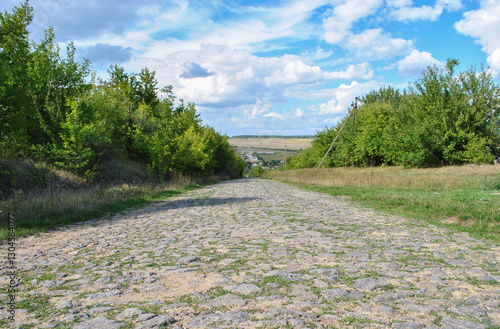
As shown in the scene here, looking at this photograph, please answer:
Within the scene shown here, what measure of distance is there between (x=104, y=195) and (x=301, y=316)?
40.0 ft

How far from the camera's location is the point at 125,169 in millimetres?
22531

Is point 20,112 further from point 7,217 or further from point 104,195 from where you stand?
point 7,217

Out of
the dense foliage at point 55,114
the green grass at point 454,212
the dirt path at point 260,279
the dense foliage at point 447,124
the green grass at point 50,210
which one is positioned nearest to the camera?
the dirt path at point 260,279

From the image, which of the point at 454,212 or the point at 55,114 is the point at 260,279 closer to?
the point at 454,212

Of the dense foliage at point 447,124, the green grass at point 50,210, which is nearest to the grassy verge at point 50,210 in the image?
the green grass at point 50,210

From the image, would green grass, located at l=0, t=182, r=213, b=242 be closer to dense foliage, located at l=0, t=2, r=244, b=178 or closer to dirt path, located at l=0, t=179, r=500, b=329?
dirt path, located at l=0, t=179, r=500, b=329

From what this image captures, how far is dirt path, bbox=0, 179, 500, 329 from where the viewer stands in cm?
287

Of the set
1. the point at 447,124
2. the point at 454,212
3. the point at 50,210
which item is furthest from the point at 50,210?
the point at 447,124

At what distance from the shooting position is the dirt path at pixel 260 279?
287cm

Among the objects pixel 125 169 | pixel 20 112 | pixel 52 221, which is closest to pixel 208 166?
pixel 125 169

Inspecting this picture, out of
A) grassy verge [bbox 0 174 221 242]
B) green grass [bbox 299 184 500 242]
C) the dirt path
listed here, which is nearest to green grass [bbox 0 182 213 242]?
grassy verge [bbox 0 174 221 242]

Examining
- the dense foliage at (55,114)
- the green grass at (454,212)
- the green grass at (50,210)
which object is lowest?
the green grass at (454,212)

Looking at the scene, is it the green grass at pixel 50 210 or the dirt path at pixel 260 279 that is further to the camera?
the green grass at pixel 50 210

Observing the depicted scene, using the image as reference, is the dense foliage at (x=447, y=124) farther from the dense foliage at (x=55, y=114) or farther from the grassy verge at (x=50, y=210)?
the grassy verge at (x=50, y=210)
